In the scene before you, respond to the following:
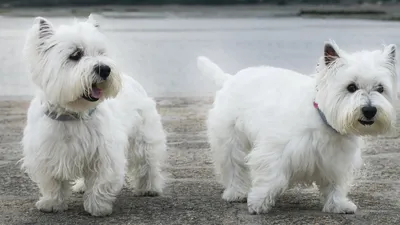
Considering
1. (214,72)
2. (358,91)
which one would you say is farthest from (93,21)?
(358,91)

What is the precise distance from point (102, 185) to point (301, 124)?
1602 millimetres

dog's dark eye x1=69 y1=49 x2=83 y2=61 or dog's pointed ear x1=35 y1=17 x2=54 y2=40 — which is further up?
dog's pointed ear x1=35 y1=17 x2=54 y2=40

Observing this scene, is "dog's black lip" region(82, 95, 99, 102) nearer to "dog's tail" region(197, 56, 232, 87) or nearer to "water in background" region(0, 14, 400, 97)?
"dog's tail" region(197, 56, 232, 87)

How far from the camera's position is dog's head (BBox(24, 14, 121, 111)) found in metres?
5.73

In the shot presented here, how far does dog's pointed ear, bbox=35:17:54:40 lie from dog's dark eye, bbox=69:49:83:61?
0.25 metres

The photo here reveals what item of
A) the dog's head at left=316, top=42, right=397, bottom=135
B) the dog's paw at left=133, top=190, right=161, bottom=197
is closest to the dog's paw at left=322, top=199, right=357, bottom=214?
the dog's head at left=316, top=42, right=397, bottom=135

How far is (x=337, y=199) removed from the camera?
625 cm

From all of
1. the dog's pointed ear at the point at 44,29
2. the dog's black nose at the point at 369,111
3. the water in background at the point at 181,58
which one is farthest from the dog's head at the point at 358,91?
the water in background at the point at 181,58

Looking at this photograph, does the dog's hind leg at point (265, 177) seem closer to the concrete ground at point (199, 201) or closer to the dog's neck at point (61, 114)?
the concrete ground at point (199, 201)

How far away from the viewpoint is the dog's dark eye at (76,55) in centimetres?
584

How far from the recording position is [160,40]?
1298 inches

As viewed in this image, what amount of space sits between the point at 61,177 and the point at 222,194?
4.97 feet

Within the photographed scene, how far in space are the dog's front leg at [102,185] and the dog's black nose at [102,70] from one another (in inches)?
27.4

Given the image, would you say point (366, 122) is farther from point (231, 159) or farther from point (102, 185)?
point (102, 185)
